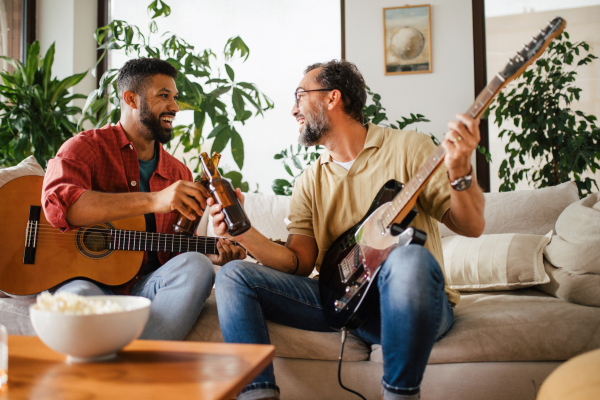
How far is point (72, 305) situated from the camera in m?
0.75

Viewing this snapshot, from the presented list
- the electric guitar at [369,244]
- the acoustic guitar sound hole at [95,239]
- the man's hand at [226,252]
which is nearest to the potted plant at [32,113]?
the acoustic guitar sound hole at [95,239]

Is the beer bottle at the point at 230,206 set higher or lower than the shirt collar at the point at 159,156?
lower

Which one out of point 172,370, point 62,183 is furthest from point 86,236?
point 172,370

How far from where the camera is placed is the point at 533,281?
168cm

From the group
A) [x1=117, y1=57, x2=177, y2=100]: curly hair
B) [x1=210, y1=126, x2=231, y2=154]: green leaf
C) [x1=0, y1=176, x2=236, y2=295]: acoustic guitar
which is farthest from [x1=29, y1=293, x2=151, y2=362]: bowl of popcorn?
[x1=210, y1=126, x2=231, y2=154]: green leaf

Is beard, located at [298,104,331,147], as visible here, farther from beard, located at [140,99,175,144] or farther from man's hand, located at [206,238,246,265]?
beard, located at [140,99,175,144]

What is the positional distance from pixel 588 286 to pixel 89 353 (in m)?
1.47

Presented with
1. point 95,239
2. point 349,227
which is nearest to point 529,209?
point 349,227

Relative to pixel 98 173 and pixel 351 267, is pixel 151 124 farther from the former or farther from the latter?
pixel 351 267

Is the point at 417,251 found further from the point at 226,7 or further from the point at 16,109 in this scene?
the point at 226,7

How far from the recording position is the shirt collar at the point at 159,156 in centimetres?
177

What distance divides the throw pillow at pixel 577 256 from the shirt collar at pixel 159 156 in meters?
1.47

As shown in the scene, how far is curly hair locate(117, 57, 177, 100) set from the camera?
192 centimetres

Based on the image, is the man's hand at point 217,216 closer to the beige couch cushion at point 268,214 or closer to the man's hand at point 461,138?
the man's hand at point 461,138
